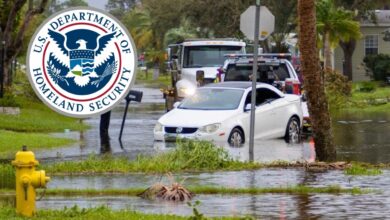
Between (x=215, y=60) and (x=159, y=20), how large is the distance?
46.6m

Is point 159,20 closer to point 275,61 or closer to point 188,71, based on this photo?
point 188,71

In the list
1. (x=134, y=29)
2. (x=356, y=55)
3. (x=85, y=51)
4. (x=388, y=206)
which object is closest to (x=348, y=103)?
(x=356, y=55)

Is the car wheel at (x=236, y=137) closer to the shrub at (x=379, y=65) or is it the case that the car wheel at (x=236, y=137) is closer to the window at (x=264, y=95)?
the window at (x=264, y=95)

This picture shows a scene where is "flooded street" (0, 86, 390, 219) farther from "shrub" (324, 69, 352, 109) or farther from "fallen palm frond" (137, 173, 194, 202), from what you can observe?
"shrub" (324, 69, 352, 109)

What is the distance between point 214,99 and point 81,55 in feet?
23.8

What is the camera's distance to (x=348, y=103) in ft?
134

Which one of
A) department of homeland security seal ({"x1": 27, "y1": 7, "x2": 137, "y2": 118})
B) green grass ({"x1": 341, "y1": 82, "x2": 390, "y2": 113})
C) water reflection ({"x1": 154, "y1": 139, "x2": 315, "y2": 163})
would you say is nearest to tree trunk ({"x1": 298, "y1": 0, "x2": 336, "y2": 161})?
water reflection ({"x1": 154, "y1": 139, "x2": 315, "y2": 163})

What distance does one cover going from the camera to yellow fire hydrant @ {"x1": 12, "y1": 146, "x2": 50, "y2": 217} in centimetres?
1084

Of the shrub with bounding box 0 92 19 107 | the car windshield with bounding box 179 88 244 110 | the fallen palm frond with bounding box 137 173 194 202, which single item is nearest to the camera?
the fallen palm frond with bounding box 137 173 194 202

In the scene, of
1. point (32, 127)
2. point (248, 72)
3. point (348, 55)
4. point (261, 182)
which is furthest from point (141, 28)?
point (261, 182)

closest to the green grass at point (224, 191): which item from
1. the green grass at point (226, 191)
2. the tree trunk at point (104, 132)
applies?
the green grass at point (226, 191)

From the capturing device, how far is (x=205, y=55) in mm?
35750

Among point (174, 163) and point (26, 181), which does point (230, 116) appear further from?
point (26, 181)

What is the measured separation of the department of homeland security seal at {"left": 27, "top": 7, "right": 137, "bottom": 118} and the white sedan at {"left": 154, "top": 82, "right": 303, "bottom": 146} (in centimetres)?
526
